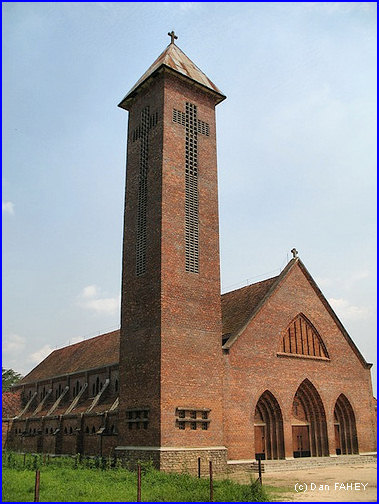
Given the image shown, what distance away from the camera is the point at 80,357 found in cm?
5028

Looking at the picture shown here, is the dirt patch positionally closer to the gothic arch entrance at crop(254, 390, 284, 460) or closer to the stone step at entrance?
the stone step at entrance

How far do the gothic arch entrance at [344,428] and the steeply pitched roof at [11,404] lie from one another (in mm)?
34781

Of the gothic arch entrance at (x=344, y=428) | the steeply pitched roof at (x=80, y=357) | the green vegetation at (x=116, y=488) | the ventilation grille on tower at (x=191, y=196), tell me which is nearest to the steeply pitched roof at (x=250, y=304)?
the gothic arch entrance at (x=344, y=428)

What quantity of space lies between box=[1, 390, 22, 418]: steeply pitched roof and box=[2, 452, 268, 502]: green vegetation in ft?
112

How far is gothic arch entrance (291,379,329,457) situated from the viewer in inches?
1261

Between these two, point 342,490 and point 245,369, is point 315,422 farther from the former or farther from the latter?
point 342,490

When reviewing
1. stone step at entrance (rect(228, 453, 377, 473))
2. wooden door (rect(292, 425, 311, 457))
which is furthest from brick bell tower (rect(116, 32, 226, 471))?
wooden door (rect(292, 425, 311, 457))

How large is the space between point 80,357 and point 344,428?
26087 mm

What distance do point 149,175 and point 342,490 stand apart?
18708 mm

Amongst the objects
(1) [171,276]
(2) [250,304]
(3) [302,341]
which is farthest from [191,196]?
(3) [302,341]

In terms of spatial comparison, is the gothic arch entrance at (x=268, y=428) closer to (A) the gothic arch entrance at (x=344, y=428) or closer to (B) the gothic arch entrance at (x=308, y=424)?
(B) the gothic arch entrance at (x=308, y=424)

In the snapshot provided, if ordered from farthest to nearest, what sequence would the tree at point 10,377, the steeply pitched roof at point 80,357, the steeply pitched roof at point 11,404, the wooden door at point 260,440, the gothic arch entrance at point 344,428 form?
the tree at point 10,377 → the steeply pitched roof at point 11,404 → the steeply pitched roof at point 80,357 → the gothic arch entrance at point 344,428 → the wooden door at point 260,440

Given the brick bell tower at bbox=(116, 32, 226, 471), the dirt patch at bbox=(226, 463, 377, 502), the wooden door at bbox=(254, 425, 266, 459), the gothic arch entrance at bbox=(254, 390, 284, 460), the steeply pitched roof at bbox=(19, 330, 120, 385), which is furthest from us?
the steeply pitched roof at bbox=(19, 330, 120, 385)

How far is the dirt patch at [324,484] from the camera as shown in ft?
59.7
